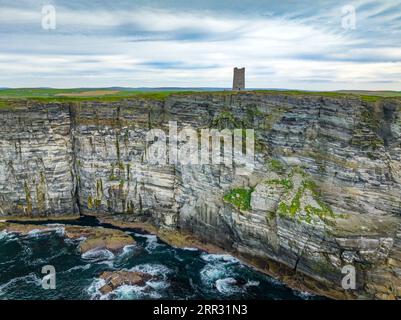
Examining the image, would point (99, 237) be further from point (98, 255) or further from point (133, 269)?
point (133, 269)

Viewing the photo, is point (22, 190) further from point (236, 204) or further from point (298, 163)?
point (298, 163)

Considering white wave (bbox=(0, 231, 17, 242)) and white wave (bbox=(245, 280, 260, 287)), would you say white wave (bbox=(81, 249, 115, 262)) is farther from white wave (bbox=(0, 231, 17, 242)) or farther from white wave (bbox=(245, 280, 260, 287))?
white wave (bbox=(245, 280, 260, 287))

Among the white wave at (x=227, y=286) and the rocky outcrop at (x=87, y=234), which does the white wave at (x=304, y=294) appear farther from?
the rocky outcrop at (x=87, y=234)

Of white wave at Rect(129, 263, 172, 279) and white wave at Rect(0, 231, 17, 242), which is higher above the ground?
white wave at Rect(0, 231, 17, 242)

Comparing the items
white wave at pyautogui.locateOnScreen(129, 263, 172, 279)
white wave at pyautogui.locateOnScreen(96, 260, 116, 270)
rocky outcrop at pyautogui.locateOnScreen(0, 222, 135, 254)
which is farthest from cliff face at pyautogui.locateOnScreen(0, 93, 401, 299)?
white wave at pyautogui.locateOnScreen(96, 260, 116, 270)

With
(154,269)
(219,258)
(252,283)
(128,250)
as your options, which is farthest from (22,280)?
(252,283)

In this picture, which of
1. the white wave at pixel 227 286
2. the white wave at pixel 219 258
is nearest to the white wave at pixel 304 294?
the white wave at pixel 227 286
